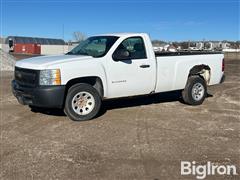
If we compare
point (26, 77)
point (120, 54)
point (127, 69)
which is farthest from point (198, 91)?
point (26, 77)

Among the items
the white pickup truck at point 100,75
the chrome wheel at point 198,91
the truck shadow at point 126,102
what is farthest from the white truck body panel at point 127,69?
the truck shadow at point 126,102

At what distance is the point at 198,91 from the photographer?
957cm

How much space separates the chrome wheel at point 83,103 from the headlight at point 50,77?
0.58 meters

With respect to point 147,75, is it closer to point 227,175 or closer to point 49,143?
point 49,143

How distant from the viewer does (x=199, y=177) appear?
15.1ft

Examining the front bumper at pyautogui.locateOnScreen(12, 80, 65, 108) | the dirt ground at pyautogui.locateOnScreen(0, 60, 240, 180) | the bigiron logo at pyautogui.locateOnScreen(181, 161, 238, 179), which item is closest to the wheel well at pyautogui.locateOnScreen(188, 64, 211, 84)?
the dirt ground at pyautogui.locateOnScreen(0, 60, 240, 180)

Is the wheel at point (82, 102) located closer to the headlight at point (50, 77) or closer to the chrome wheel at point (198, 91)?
the headlight at point (50, 77)

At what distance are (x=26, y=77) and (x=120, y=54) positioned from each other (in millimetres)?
2088

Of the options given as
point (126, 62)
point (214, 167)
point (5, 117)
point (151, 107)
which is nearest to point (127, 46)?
point (126, 62)

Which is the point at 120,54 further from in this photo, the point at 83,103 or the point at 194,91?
the point at 194,91

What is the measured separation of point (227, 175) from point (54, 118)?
4.31 m

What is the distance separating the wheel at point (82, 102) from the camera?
→ 7.44 metres

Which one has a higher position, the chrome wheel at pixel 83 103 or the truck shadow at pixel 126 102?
the chrome wheel at pixel 83 103

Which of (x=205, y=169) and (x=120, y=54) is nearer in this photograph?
(x=205, y=169)
